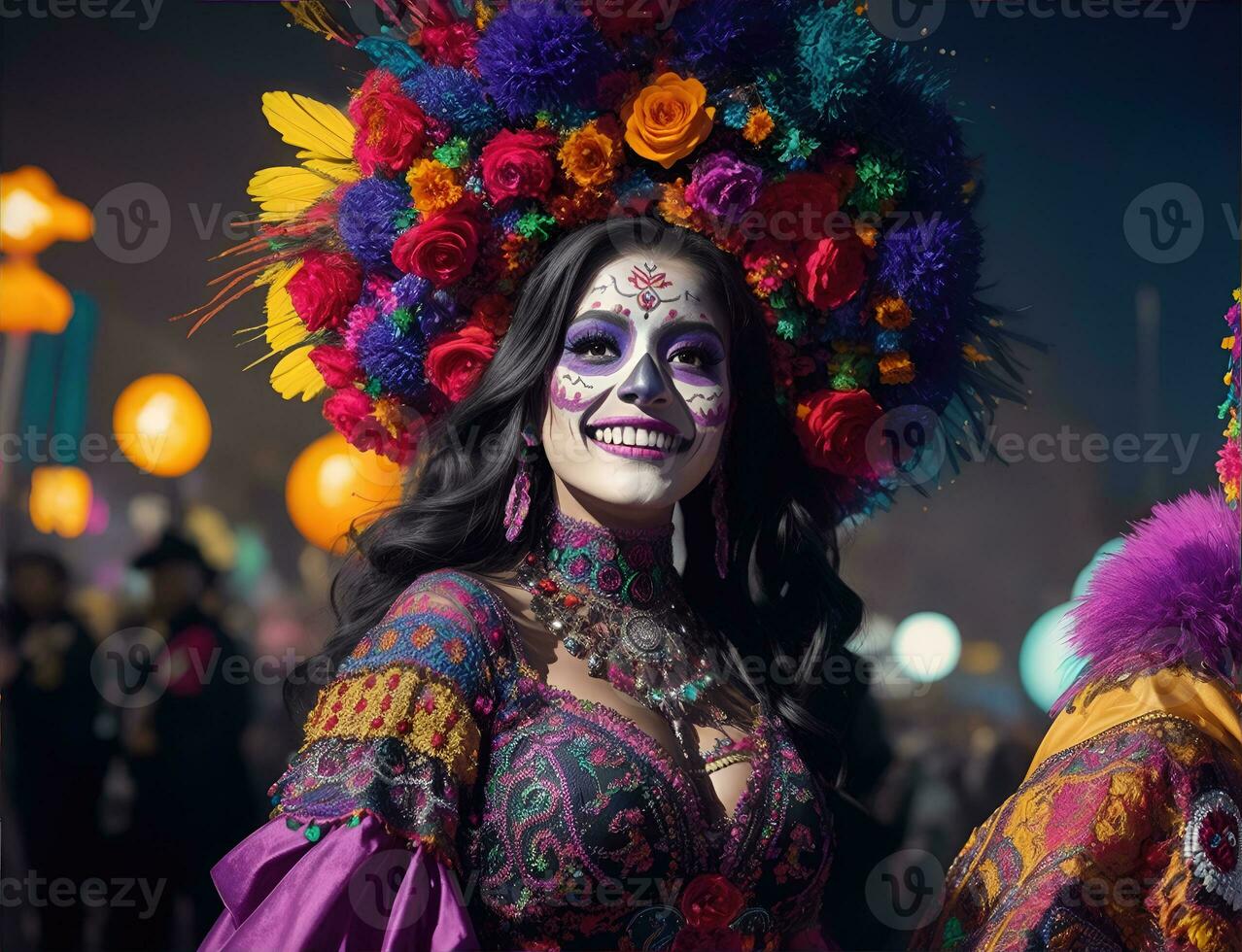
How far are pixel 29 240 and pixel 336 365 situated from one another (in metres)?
3.23

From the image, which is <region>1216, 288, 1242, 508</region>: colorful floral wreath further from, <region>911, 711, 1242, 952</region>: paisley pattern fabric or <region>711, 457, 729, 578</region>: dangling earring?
<region>711, 457, 729, 578</region>: dangling earring

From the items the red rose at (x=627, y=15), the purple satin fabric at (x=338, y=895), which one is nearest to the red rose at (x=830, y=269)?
the red rose at (x=627, y=15)

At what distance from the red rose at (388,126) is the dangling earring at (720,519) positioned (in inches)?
35.5

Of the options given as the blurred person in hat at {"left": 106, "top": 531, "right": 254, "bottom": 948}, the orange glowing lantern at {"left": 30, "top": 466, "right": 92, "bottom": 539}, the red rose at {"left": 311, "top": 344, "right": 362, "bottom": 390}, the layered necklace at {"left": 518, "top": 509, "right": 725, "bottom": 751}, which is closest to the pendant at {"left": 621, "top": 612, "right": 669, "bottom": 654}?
the layered necklace at {"left": 518, "top": 509, "right": 725, "bottom": 751}

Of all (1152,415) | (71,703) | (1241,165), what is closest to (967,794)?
(1152,415)

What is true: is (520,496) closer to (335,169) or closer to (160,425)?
(335,169)

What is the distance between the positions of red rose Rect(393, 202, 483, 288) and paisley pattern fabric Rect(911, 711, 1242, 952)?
1.50 m

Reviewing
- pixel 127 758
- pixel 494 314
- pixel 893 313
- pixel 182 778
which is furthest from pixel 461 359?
pixel 127 758

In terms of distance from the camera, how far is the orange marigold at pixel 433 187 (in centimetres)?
276

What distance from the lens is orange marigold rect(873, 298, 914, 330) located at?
114 inches

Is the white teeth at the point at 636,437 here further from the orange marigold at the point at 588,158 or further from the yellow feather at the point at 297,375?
the yellow feather at the point at 297,375

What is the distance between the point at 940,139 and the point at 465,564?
52.6 inches

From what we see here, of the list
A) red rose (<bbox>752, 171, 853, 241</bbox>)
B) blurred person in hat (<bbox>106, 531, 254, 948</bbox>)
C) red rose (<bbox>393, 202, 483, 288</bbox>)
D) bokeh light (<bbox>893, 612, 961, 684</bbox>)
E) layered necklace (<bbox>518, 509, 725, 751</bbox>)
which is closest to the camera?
layered necklace (<bbox>518, 509, 725, 751</bbox>)

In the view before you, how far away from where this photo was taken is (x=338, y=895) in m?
2.02
